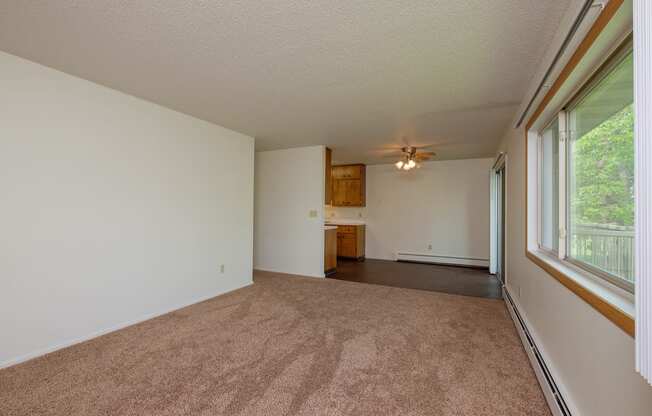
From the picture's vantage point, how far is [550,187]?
2.33 meters

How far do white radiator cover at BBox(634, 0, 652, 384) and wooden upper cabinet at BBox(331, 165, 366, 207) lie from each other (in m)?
5.97

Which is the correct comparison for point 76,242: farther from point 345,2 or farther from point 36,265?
point 345,2

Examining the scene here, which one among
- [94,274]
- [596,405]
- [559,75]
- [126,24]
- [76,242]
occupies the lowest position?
[596,405]

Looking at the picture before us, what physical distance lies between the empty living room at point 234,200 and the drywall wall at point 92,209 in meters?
0.02

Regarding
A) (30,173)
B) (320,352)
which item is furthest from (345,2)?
(30,173)

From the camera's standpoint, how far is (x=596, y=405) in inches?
48.2

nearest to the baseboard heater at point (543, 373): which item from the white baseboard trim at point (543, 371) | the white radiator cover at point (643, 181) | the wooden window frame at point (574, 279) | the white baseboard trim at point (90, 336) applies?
the white baseboard trim at point (543, 371)

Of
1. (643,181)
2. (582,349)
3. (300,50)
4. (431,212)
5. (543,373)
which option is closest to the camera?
(643,181)

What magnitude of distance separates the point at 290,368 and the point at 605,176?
2.27 m

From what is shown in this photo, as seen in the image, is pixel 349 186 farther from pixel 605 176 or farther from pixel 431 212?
pixel 605 176

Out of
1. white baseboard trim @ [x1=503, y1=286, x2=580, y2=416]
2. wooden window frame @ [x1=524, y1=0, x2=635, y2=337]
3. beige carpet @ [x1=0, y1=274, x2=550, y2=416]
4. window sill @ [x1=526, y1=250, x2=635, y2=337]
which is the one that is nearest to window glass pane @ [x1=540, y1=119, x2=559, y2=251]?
wooden window frame @ [x1=524, y1=0, x2=635, y2=337]

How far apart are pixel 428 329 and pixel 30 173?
371 centimetres

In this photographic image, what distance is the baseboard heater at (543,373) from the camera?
1507 mm

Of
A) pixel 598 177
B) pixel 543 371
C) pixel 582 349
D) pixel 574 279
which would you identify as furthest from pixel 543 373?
pixel 598 177
